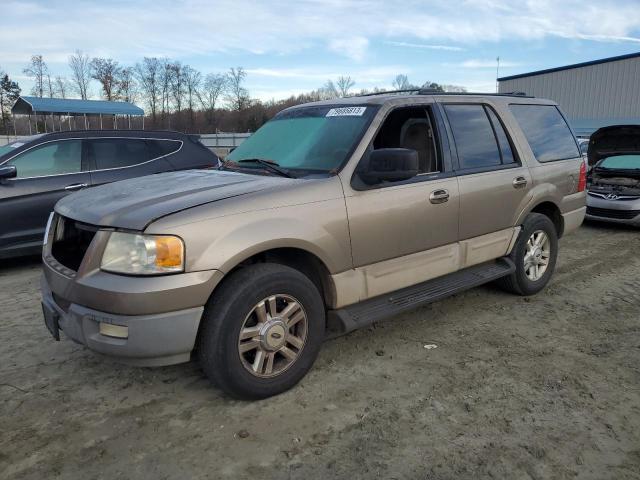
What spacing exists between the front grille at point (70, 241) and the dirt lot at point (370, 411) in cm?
87

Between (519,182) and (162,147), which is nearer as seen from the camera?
(519,182)

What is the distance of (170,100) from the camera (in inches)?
2514

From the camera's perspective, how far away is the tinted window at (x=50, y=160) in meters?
6.33

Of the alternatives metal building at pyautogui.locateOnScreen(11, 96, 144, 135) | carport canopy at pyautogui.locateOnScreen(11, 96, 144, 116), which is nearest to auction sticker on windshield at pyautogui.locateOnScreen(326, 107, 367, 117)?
metal building at pyautogui.locateOnScreen(11, 96, 144, 135)

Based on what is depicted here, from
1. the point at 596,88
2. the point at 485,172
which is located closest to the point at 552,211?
the point at 485,172

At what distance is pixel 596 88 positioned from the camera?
90.5 ft

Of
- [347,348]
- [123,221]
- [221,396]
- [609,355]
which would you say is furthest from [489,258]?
[123,221]

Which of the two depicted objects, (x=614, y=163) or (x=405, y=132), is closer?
(x=405, y=132)

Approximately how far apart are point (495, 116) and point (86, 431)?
4.11 m

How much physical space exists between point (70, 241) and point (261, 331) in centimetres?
137

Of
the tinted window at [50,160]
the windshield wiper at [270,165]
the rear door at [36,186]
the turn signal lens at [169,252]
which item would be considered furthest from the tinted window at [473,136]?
the tinted window at [50,160]

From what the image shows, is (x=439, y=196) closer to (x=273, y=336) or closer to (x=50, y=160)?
(x=273, y=336)

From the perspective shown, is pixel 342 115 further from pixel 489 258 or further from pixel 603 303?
pixel 603 303

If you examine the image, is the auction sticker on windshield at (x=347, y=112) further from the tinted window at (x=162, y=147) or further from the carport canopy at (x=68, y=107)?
the carport canopy at (x=68, y=107)
